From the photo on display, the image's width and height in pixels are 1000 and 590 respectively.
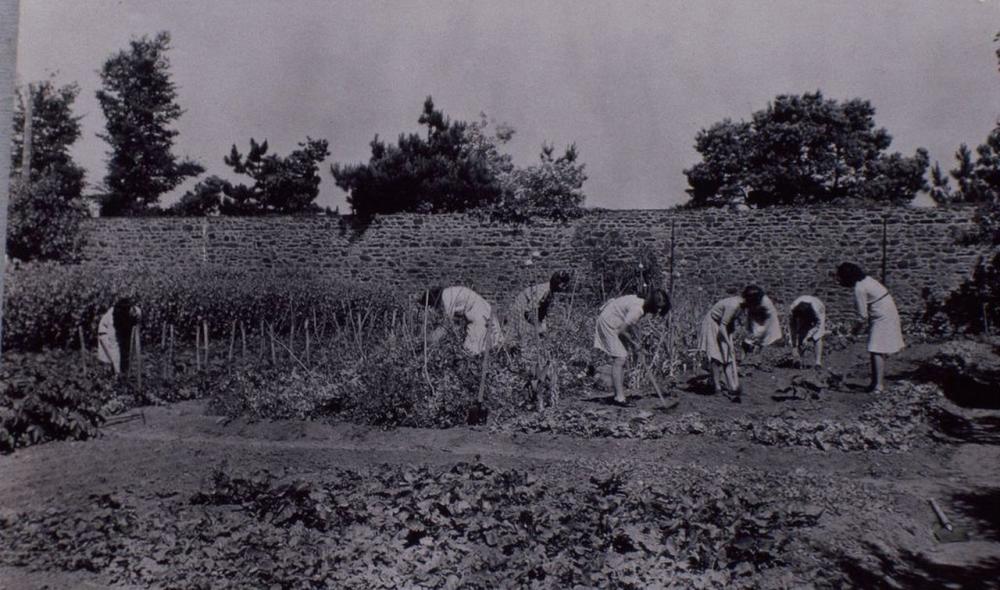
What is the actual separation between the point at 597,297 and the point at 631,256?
4.27ft

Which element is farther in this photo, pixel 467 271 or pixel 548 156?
pixel 548 156

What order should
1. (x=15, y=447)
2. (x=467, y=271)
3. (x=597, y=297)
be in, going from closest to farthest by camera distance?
(x=15, y=447), (x=597, y=297), (x=467, y=271)

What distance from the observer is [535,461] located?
5.88 m

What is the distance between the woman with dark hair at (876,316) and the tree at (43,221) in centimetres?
1734

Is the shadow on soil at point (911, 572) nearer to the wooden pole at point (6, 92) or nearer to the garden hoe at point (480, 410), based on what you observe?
the garden hoe at point (480, 410)

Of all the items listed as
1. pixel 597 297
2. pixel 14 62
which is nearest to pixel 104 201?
pixel 597 297

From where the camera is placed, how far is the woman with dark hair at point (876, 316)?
8281mm

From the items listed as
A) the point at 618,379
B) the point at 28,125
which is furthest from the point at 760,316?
the point at 28,125

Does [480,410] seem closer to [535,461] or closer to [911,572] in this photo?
[535,461]

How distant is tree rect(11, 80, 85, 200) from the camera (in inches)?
547

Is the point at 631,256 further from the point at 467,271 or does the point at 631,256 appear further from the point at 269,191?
the point at 269,191

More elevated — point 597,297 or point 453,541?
point 597,297

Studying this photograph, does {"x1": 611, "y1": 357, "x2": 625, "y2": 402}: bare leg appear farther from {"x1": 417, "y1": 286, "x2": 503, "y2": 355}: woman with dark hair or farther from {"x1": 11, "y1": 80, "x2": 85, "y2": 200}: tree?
{"x1": 11, "y1": 80, "x2": 85, "y2": 200}: tree

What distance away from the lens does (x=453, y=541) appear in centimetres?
404
